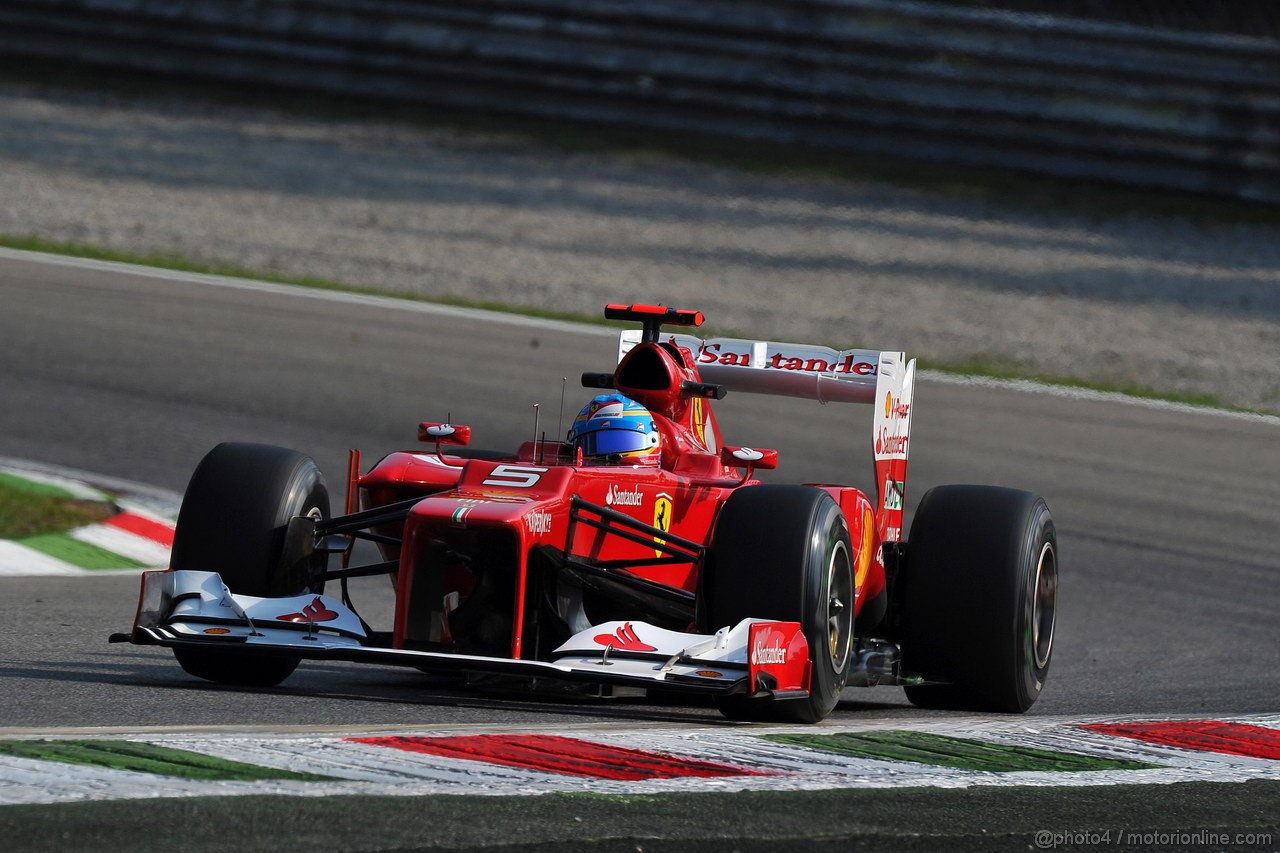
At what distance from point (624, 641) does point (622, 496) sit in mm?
681

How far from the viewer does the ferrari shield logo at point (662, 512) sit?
5.97m

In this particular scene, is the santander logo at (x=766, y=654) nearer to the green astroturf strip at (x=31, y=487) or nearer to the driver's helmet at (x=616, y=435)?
the driver's helmet at (x=616, y=435)

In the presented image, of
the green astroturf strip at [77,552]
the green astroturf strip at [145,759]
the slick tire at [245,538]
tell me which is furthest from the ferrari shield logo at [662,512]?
the green astroturf strip at [77,552]

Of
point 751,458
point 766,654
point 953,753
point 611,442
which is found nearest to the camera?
point 953,753

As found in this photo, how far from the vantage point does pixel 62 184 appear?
16.5m

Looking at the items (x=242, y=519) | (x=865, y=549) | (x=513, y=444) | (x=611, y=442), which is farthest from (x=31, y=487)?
(x=865, y=549)

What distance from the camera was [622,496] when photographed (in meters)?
5.86

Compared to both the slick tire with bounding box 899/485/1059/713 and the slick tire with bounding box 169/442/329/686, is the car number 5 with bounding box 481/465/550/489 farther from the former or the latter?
the slick tire with bounding box 899/485/1059/713

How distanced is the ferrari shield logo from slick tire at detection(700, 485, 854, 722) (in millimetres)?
472

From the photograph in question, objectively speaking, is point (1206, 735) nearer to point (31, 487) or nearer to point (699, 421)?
point (699, 421)

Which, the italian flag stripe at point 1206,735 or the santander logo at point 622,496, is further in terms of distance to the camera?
the santander logo at point 622,496

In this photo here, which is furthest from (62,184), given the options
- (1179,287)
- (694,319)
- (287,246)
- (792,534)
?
(792,534)

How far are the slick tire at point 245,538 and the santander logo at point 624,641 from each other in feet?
3.54

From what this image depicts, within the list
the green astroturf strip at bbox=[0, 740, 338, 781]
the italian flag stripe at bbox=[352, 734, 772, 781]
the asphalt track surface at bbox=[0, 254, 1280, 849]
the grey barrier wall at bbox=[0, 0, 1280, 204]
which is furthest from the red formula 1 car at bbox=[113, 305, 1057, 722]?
the grey barrier wall at bbox=[0, 0, 1280, 204]
